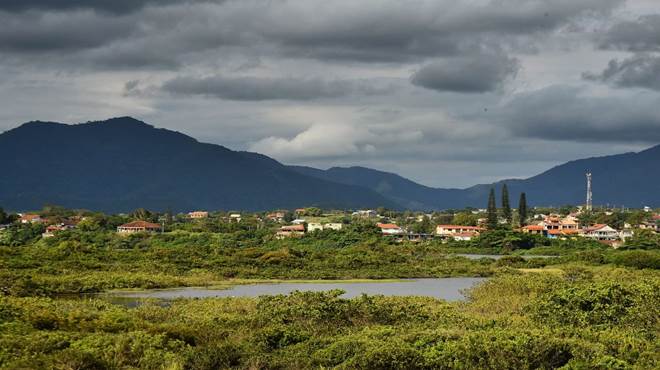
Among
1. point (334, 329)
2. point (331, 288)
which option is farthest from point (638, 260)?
point (334, 329)

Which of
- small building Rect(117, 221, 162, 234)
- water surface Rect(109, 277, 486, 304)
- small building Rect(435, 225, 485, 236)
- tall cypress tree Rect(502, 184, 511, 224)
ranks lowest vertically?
water surface Rect(109, 277, 486, 304)

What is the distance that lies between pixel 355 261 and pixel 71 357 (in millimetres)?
52629

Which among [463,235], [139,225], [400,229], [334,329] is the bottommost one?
[463,235]

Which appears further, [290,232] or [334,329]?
[290,232]

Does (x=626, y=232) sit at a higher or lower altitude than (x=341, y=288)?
higher

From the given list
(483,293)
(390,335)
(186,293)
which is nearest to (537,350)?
(390,335)

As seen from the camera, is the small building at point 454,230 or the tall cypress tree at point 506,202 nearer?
the small building at point 454,230

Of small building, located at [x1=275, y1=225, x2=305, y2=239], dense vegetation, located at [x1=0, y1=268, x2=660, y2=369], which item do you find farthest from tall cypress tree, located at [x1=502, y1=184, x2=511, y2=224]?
dense vegetation, located at [x1=0, y1=268, x2=660, y2=369]

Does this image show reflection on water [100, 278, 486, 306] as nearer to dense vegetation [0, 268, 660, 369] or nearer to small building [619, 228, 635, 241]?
dense vegetation [0, 268, 660, 369]

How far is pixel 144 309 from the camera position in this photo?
100 feet

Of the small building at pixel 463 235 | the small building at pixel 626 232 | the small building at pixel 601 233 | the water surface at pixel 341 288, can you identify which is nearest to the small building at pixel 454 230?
the small building at pixel 463 235

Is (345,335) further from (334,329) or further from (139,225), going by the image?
(139,225)

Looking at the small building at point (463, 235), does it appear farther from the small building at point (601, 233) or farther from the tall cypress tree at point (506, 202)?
the small building at point (601, 233)

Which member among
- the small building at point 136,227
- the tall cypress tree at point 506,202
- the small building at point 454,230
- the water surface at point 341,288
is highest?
the tall cypress tree at point 506,202
